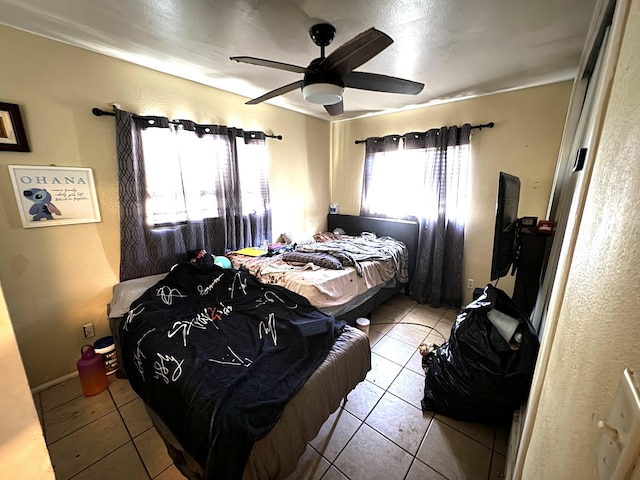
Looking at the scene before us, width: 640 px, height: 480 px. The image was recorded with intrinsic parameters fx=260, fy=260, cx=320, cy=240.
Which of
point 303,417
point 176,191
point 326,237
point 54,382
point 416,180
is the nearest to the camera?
point 303,417

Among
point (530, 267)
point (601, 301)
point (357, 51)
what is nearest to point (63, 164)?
point (357, 51)

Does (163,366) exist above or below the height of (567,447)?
below

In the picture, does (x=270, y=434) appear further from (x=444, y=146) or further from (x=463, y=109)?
(x=463, y=109)

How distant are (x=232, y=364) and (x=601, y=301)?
56.8 inches

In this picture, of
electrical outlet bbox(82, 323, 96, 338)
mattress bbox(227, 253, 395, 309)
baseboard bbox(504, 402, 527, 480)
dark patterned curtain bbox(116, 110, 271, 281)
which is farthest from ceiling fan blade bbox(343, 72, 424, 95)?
electrical outlet bbox(82, 323, 96, 338)

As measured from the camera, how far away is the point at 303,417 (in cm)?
125

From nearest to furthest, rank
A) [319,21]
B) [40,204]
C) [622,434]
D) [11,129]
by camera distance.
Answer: [622,434], [319,21], [11,129], [40,204]

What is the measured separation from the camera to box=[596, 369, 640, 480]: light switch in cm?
27

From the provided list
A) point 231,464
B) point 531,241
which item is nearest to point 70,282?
point 231,464

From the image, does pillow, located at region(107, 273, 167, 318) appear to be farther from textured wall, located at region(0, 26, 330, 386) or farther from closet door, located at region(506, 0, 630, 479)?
closet door, located at region(506, 0, 630, 479)

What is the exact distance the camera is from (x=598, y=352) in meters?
0.39

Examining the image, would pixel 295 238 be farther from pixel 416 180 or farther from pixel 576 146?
pixel 576 146

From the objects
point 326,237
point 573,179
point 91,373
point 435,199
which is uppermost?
point 573,179

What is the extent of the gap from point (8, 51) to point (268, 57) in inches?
64.8
